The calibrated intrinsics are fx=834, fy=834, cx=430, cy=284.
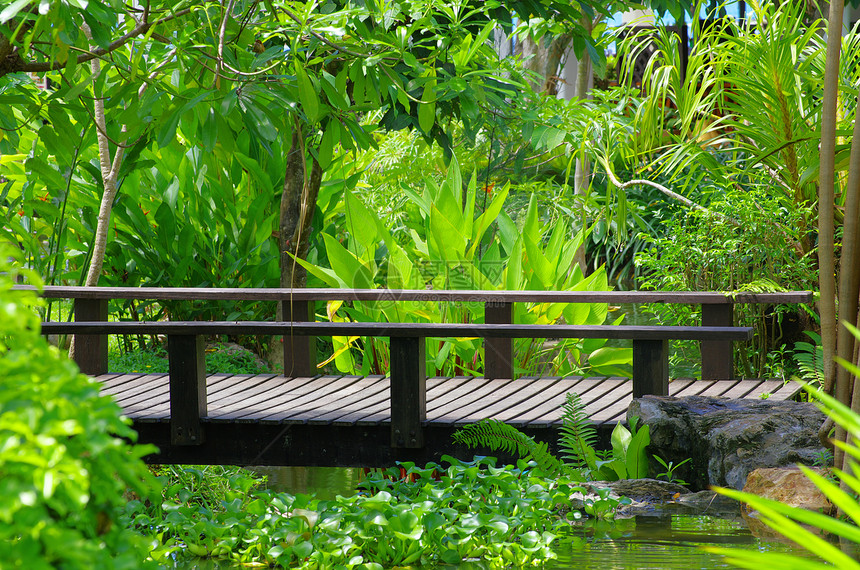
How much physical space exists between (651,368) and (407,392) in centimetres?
115

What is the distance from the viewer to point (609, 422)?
3.83 metres

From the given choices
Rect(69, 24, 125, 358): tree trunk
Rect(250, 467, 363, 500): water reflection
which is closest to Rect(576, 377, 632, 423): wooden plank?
Rect(250, 467, 363, 500): water reflection

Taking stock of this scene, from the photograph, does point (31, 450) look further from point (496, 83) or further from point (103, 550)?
point (496, 83)

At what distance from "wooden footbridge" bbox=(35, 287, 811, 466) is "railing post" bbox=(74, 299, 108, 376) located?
0.01 meters

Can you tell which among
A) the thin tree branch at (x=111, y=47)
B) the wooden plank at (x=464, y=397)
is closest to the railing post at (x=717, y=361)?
the wooden plank at (x=464, y=397)

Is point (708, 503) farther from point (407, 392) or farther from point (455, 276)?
point (455, 276)

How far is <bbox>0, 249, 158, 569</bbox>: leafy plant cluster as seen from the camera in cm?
81

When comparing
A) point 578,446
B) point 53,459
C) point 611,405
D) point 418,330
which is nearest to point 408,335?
point 418,330

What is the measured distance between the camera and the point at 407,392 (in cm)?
391

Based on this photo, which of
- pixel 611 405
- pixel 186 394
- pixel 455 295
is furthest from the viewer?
pixel 455 295

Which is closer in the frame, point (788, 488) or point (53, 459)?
point (53, 459)

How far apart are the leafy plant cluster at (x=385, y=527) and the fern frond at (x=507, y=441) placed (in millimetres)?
440

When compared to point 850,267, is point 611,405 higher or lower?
lower

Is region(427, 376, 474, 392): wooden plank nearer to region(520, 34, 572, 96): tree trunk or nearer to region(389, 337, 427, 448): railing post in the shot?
region(389, 337, 427, 448): railing post
